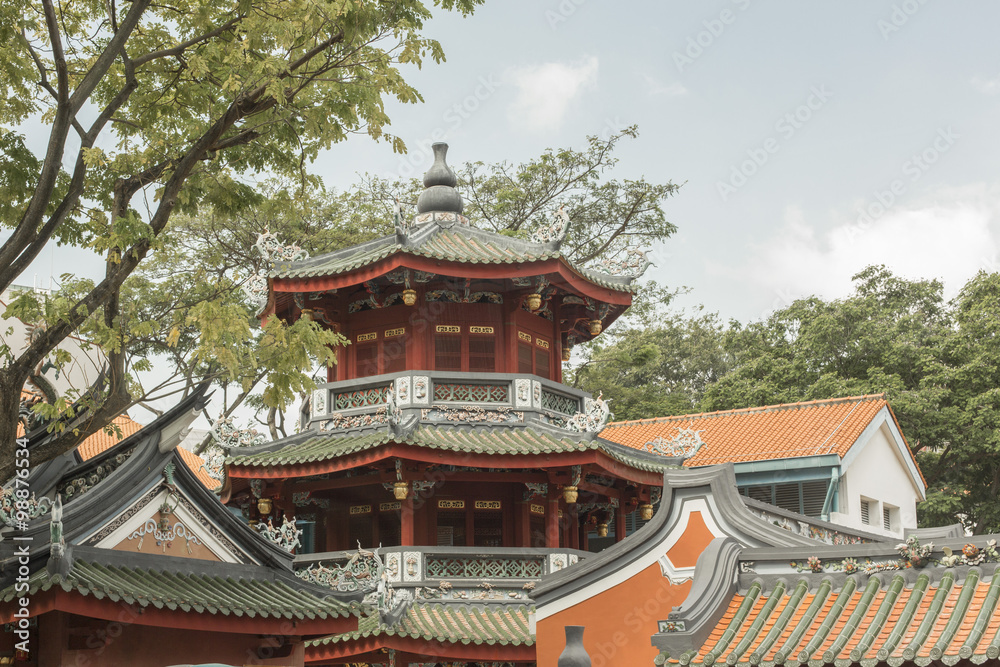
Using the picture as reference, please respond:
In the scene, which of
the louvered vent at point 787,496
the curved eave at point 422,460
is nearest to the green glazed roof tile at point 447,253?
the curved eave at point 422,460

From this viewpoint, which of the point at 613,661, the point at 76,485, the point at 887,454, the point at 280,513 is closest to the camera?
the point at 76,485

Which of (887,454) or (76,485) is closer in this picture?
(76,485)

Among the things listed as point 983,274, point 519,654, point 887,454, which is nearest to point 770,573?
point 519,654

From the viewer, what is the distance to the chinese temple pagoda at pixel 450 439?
677 inches

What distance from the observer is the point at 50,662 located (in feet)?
35.2

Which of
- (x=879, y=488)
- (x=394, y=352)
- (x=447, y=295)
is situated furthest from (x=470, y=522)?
(x=879, y=488)

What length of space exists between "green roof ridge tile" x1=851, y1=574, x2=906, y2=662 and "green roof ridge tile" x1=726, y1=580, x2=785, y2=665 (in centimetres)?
102

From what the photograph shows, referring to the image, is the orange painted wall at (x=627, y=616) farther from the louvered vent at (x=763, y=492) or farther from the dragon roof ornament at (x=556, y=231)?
the louvered vent at (x=763, y=492)

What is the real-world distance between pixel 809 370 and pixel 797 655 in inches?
877

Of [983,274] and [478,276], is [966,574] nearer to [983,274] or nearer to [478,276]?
[478,276]

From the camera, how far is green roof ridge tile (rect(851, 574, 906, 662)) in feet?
30.5

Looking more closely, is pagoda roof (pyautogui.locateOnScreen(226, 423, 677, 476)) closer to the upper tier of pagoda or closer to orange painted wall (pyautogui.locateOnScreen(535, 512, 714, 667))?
the upper tier of pagoda

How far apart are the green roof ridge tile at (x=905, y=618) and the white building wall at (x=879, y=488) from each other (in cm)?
1309

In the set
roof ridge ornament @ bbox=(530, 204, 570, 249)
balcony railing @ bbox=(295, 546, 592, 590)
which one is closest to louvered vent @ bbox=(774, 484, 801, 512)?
balcony railing @ bbox=(295, 546, 592, 590)
